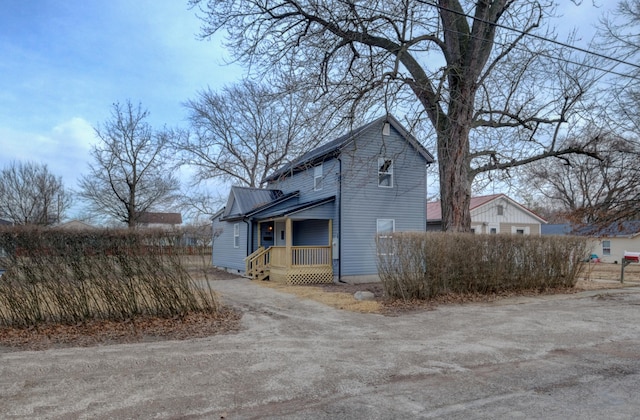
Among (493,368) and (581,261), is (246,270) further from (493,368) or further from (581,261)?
(493,368)

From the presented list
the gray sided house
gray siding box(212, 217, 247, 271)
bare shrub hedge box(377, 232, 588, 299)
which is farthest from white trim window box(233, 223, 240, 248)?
bare shrub hedge box(377, 232, 588, 299)

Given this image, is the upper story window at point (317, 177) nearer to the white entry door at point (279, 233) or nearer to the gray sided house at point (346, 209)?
the gray sided house at point (346, 209)

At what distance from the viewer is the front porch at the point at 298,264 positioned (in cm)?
1605

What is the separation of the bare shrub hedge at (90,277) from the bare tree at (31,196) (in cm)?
3451

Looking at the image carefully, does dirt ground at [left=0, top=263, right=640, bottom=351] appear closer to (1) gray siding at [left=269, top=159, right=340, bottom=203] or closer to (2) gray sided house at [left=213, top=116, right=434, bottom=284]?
(2) gray sided house at [left=213, top=116, right=434, bottom=284]

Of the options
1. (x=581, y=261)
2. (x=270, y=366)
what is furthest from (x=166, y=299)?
(x=581, y=261)

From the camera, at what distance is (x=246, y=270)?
61.3ft

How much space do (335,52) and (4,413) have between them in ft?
36.3

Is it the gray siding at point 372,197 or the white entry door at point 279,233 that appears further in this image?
the white entry door at point 279,233

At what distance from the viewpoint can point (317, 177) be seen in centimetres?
1831

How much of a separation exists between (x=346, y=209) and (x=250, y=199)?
640 centimetres

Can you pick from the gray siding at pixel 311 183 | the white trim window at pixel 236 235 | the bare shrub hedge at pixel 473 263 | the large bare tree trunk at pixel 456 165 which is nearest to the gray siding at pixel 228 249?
the white trim window at pixel 236 235

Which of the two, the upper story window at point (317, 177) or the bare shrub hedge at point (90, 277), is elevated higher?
the upper story window at point (317, 177)

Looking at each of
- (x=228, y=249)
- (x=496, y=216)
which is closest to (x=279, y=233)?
(x=228, y=249)
